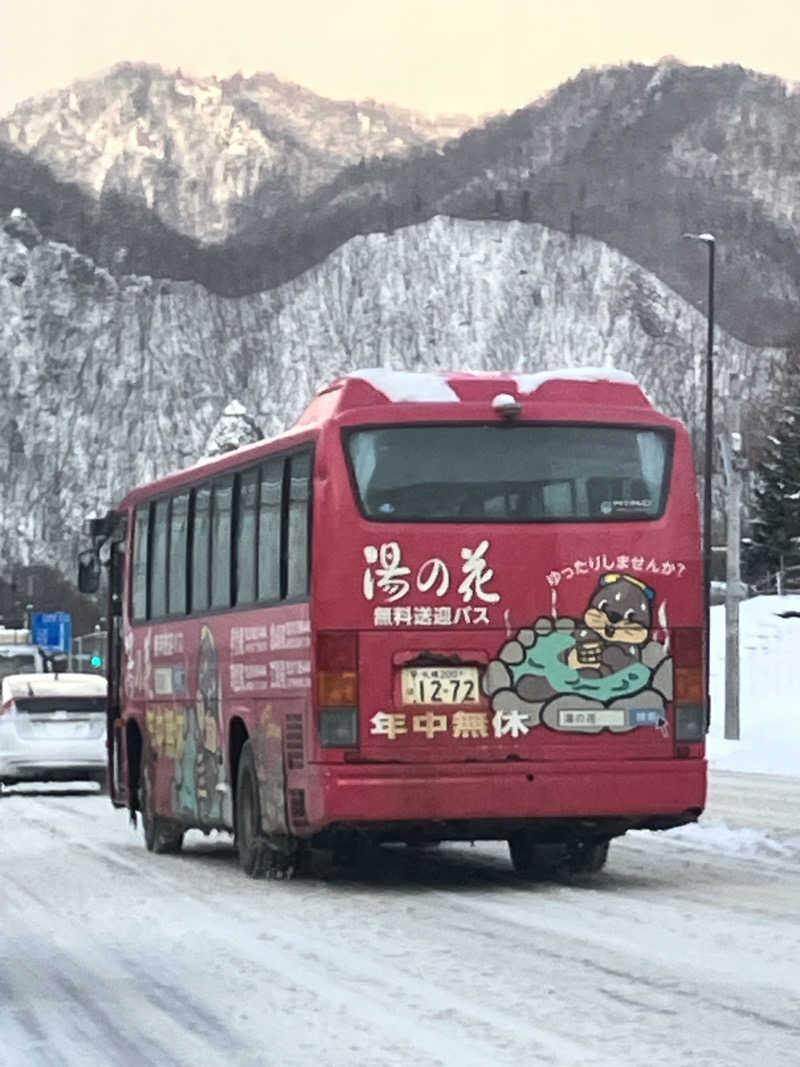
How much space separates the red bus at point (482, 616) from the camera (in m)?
16.9

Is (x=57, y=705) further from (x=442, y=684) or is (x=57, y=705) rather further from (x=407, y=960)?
(x=407, y=960)

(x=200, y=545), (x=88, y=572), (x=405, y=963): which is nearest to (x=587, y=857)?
(x=200, y=545)

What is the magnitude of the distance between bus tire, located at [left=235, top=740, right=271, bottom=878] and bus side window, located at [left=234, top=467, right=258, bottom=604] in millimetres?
1044

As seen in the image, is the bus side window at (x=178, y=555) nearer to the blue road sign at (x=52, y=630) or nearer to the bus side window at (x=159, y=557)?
the bus side window at (x=159, y=557)

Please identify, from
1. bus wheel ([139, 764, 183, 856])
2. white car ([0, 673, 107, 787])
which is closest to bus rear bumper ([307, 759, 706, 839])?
bus wheel ([139, 764, 183, 856])

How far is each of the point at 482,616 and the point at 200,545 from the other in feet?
12.1

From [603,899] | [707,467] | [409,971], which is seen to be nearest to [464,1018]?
[409,971]

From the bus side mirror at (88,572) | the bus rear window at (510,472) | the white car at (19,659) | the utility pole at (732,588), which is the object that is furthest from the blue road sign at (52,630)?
the bus rear window at (510,472)

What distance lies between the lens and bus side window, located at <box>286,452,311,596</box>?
1728cm

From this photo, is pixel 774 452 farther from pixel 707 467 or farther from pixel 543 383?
pixel 543 383

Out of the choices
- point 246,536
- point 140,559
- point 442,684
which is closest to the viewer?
point 442,684

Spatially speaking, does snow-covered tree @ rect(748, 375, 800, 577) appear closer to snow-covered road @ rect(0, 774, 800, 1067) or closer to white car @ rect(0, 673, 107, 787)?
white car @ rect(0, 673, 107, 787)

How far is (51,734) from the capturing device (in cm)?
3419

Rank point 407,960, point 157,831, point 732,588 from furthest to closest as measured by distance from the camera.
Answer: point 732,588, point 157,831, point 407,960
